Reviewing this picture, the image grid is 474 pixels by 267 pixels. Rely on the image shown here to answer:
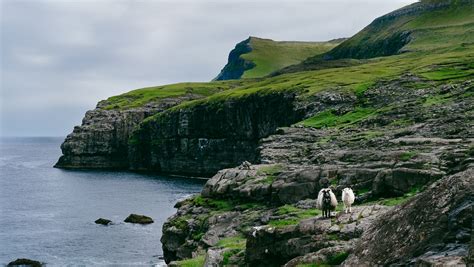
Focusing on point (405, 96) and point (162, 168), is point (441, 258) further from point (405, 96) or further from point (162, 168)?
point (162, 168)

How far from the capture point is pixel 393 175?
37406mm

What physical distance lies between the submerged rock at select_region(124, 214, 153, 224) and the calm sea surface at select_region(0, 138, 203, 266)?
176cm

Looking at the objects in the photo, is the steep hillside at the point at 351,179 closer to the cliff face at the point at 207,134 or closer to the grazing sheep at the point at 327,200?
the grazing sheep at the point at 327,200

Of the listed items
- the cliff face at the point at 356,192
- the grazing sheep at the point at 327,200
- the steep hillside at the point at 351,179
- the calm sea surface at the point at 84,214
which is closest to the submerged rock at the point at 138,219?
the calm sea surface at the point at 84,214

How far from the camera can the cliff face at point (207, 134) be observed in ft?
485

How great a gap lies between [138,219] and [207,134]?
261ft

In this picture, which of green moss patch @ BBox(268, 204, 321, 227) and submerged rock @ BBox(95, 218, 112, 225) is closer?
green moss patch @ BBox(268, 204, 321, 227)

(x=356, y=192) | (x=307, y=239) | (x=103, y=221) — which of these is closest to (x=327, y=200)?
(x=307, y=239)

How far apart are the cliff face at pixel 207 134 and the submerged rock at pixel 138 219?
49.9 m

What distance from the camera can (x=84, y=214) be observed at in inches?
4038

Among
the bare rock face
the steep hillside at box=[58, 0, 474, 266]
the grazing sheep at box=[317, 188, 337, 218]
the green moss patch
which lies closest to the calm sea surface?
the steep hillside at box=[58, 0, 474, 266]

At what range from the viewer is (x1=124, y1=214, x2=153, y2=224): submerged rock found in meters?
93.2

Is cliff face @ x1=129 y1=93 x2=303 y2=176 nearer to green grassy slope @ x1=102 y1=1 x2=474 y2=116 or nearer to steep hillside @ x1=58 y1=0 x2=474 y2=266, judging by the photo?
steep hillside @ x1=58 y1=0 x2=474 y2=266

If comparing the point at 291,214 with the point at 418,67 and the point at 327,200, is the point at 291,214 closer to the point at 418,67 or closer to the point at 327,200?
the point at 327,200
